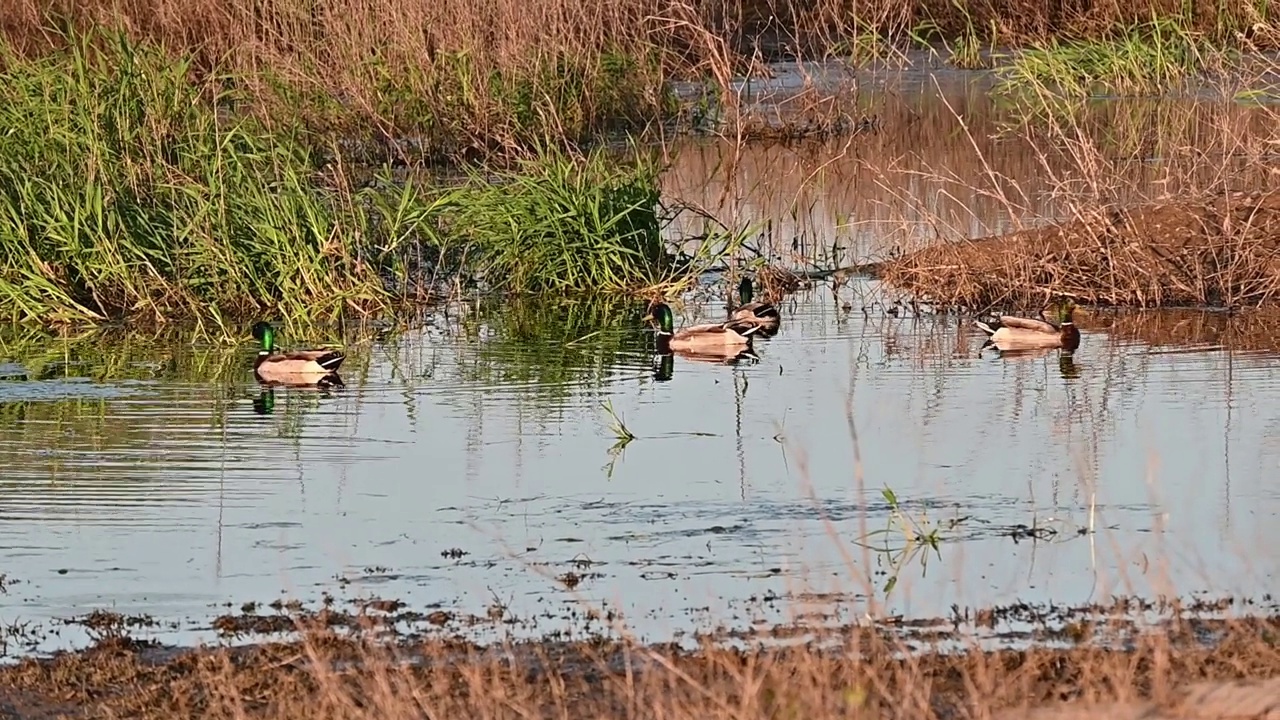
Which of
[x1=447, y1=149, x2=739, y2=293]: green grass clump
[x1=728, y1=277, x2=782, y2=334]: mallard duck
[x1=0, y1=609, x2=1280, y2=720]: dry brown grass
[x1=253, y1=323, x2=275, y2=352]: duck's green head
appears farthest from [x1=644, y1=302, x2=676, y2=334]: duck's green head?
[x1=0, y1=609, x2=1280, y2=720]: dry brown grass

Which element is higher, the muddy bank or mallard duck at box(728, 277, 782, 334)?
the muddy bank

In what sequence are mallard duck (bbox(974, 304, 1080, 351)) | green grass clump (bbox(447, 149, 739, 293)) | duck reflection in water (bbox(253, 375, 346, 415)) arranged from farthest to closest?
1. green grass clump (bbox(447, 149, 739, 293))
2. mallard duck (bbox(974, 304, 1080, 351))
3. duck reflection in water (bbox(253, 375, 346, 415))

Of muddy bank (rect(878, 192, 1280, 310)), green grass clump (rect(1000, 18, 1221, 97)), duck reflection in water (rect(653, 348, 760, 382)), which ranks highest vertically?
green grass clump (rect(1000, 18, 1221, 97))

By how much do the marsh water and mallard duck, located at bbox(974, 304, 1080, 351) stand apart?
16 centimetres

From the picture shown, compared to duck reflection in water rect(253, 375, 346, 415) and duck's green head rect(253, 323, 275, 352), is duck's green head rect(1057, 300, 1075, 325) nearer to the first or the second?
duck reflection in water rect(253, 375, 346, 415)

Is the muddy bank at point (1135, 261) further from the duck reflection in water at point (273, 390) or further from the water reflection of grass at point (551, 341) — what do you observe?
the duck reflection in water at point (273, 390)

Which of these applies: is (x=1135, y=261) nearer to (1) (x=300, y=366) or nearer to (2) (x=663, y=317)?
(2) (x=663, y=317)

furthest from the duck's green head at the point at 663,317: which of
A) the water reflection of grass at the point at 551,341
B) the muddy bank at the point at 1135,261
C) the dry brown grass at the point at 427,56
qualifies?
the dry brown grass at the point at 427,56

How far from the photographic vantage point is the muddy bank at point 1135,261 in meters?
13.3

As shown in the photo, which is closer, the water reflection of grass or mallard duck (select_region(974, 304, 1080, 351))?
the water reflection of grass

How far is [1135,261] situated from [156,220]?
20.2 ft

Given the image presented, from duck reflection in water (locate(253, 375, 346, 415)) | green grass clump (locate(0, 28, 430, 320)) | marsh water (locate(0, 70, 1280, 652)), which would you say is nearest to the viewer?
marsh water (locate(0, 70, 1280, 652))

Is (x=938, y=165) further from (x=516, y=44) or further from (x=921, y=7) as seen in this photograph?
(x=921, y=7)

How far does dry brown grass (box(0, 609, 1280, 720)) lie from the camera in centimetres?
538
